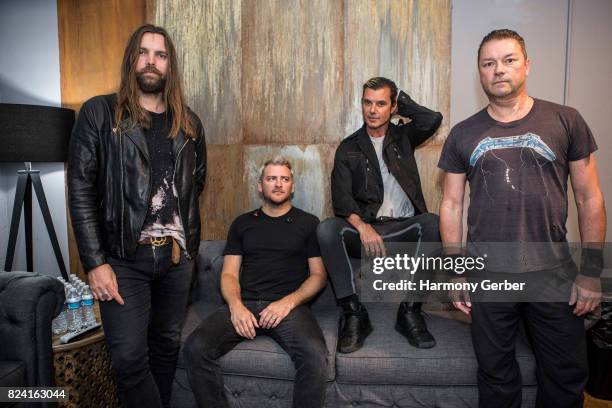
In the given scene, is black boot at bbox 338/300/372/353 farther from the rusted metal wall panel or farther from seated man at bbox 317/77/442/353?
the rusted metal wall panel

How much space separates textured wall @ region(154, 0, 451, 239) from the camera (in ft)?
9.74

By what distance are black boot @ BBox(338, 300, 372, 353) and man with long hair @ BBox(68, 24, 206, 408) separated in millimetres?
825

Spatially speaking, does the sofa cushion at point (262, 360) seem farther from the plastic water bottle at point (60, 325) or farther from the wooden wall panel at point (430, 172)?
the wooden wall panel at point (430, 172)

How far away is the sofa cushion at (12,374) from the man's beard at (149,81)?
1.32 metres

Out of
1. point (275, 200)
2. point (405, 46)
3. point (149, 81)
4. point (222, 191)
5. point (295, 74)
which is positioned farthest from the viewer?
point (222, 191)

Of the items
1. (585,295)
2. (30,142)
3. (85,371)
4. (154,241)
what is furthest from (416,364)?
(30,142)

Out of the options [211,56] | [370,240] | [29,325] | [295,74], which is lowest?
[29,325]

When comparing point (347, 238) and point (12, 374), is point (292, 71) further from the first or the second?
point (12, 374)

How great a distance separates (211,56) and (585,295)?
→ 107 inches

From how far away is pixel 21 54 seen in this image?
322cm

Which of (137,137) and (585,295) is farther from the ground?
(137,137)

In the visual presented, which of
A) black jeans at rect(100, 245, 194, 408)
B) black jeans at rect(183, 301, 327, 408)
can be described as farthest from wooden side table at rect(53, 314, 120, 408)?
black jeans at rect(183, 301, 327, 408)

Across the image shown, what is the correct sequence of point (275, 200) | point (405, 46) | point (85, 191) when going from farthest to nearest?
1. point (405, 46)
2. point (275, 200)
3. point (85, 191)

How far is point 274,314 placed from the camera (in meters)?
2.19
